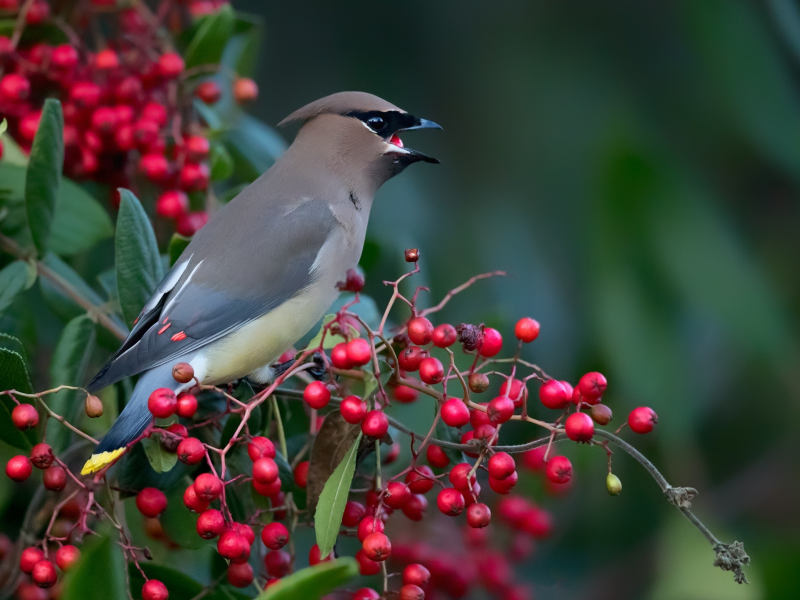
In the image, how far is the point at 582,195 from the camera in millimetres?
3229

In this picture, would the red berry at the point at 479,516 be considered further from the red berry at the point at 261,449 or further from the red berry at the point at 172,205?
the red berry at the point at 172,205

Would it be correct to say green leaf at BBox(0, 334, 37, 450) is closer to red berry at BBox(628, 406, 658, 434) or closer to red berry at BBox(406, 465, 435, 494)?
red berry at BBox(406, 465, 435, 494)

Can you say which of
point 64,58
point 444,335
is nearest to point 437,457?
point 444,335

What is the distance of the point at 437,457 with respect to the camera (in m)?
1.52

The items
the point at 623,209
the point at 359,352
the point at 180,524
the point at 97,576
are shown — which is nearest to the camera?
the point at 97,576

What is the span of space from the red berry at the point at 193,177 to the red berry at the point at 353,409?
0.83 metres

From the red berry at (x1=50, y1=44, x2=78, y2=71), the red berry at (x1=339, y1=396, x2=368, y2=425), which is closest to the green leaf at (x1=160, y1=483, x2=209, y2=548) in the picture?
the red berry at (x1=339, y1=396, x2=368, y2=425)

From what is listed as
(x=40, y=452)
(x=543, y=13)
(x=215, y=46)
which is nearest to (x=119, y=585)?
(x=40, y=452)

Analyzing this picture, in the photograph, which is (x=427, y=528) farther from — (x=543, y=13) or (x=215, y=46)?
(x=543, y=13)

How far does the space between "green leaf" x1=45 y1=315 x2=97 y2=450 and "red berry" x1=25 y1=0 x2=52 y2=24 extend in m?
0.74

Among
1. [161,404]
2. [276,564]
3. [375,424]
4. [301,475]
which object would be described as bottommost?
[276,564]

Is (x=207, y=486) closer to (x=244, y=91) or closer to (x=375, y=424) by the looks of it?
(x=375, y=424)

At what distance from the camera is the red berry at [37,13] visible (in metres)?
1.96

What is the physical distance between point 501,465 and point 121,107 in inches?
47.2
